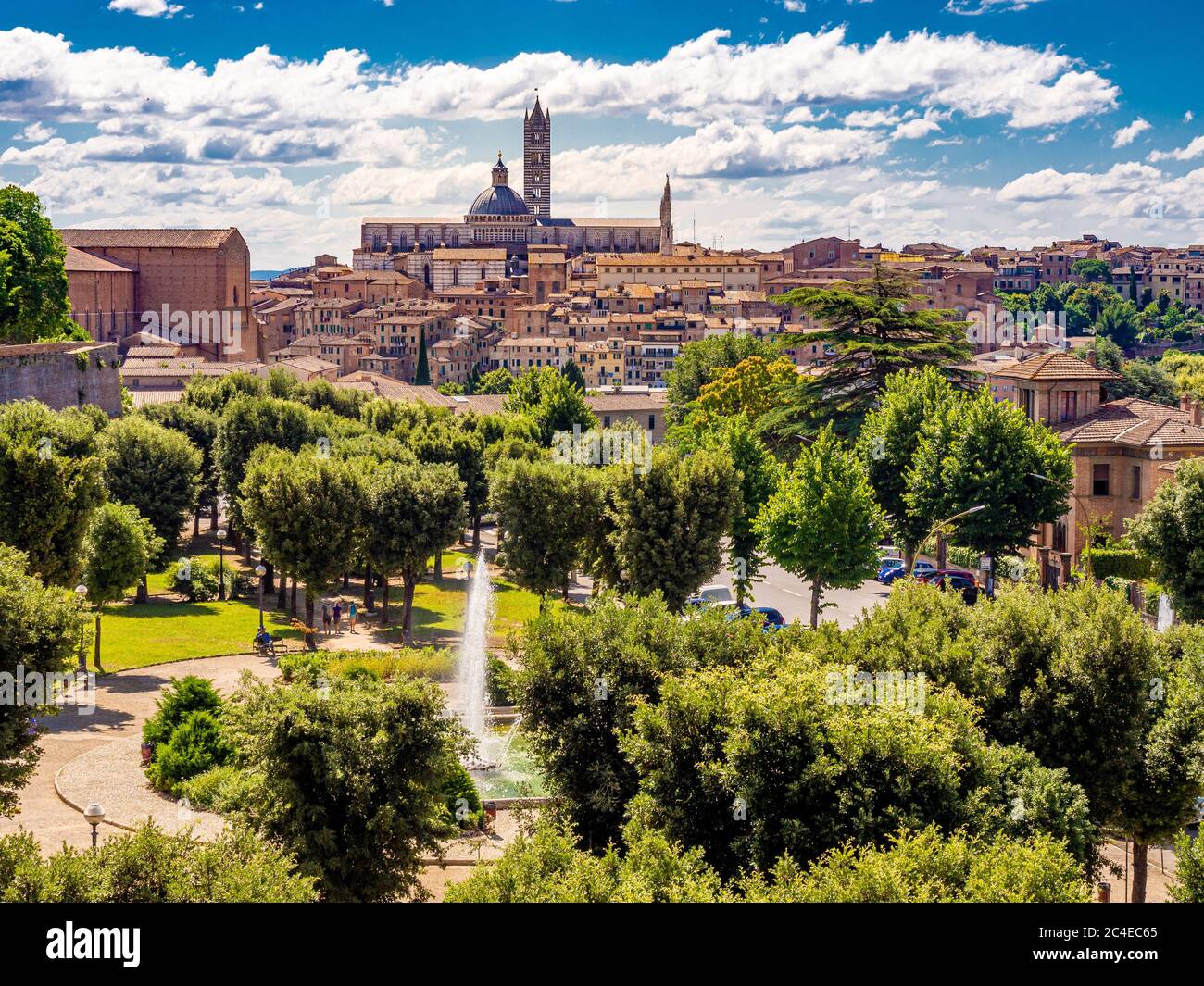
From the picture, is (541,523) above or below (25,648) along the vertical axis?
above

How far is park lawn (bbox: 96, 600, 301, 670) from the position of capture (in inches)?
1411

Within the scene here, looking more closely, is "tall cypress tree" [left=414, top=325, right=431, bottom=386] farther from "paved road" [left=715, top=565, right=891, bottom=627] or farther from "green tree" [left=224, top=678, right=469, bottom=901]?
"green tree" [left=224, top=678, right=469, bottom=901]

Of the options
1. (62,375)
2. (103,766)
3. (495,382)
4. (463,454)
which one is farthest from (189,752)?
(495,382)

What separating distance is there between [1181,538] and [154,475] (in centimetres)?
2947

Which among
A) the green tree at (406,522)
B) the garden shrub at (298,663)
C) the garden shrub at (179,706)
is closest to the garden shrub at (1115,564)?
the green tree at (406,522)

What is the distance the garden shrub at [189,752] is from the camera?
24.2m

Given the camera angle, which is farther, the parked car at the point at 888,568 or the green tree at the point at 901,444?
the parked car at the point at 888,568

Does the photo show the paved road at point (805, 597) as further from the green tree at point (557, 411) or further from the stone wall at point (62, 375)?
the stone wall at point (62, 375)

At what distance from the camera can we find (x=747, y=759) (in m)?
18.2

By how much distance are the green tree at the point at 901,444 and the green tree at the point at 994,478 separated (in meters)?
1.28

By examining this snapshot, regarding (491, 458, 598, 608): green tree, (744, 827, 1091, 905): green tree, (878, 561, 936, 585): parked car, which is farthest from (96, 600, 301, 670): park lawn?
(744, 827, 1091, 905): green tree

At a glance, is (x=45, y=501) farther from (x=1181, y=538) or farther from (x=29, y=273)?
(x=29, y=273)

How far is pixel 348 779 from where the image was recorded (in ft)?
60.2
